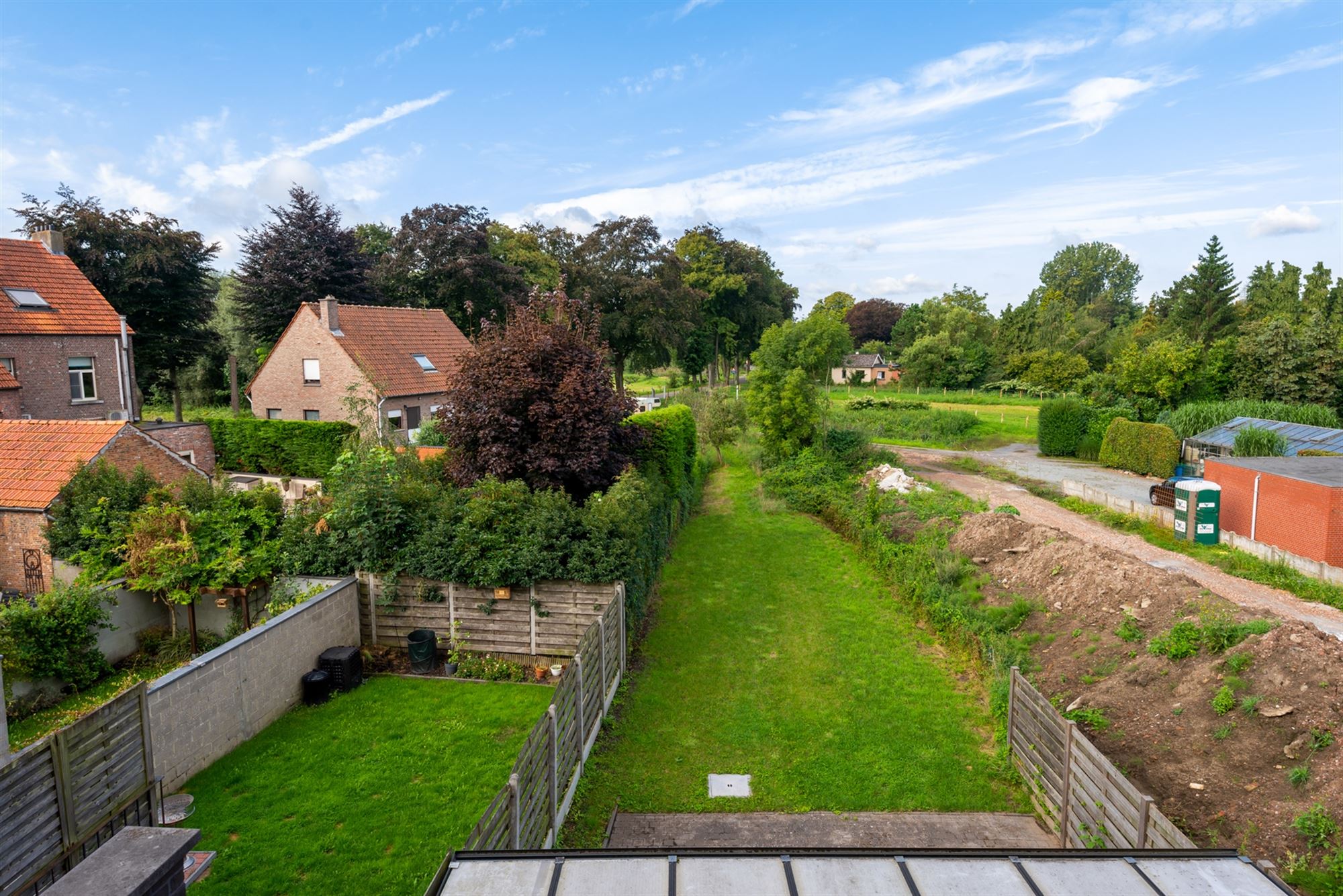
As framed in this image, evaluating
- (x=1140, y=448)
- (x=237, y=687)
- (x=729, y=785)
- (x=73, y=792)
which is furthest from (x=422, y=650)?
(x=1140, y=448)

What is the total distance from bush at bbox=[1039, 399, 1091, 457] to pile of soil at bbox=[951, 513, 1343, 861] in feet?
83.1

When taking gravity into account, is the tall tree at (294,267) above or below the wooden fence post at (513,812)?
above

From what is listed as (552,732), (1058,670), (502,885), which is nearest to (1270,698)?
(1058,670)

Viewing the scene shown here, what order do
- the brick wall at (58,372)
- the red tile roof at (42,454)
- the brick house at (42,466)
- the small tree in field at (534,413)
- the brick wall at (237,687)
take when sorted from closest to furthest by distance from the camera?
the brick wall at (237,687)
the brick house at (42,466)
the red tile roof at (42,454)
the small tree in field at (534,413)
the brick wall at (58,372)

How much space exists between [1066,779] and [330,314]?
28.4 meters

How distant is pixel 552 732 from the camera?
7387mm

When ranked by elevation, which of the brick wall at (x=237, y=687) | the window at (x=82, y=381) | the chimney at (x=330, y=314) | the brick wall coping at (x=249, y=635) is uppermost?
the chimney at (x=330, y=314)

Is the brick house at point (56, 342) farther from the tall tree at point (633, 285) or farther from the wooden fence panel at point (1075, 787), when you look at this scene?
the wooden fence panel at point (1075, 787)

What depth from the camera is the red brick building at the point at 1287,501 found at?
16359 mm

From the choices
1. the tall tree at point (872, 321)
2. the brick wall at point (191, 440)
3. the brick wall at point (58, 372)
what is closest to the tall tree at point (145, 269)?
the brick wall at point (58, 372)

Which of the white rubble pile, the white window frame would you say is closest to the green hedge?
the white window frame

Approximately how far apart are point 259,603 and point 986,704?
11.8m

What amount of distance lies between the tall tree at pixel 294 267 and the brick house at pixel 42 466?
23.3 meters

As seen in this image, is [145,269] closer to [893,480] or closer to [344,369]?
[344,369]
